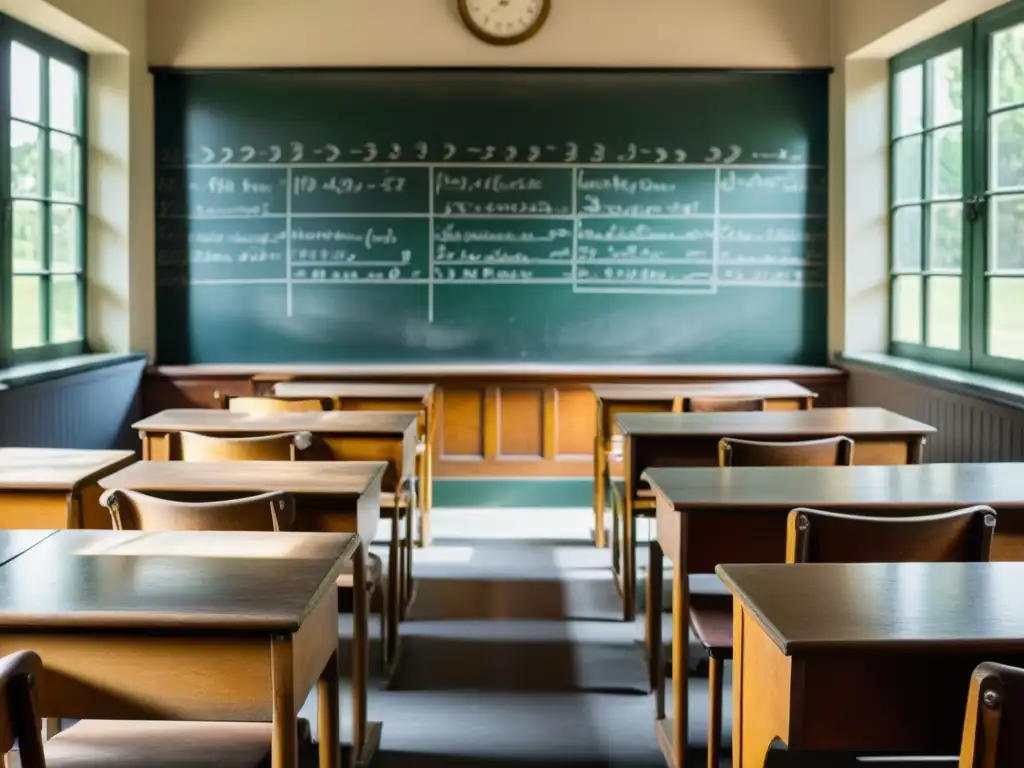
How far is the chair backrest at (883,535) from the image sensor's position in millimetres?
2246

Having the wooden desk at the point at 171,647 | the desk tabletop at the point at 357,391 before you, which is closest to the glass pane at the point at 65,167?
the desk tabletop at the point at 357,391

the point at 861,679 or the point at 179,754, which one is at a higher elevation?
the point at 861,679

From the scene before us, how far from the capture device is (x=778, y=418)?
4203 millimetres

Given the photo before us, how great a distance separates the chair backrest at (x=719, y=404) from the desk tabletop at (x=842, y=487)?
153 cm

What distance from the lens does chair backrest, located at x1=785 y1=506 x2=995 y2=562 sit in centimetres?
225

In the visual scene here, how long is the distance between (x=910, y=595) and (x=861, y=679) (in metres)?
0.22

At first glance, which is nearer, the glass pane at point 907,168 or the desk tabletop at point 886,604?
the desk tabletop at point 886,604

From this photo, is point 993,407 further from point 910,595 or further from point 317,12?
point 317,12

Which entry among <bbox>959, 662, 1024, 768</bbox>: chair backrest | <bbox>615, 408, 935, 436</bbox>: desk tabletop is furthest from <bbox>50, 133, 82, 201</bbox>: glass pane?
<bbox>959, 662, 1024, 768</bbox>: chair backrest

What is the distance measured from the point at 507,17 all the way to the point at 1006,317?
2.88 m

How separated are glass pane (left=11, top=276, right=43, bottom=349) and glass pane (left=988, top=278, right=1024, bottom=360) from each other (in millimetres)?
4147

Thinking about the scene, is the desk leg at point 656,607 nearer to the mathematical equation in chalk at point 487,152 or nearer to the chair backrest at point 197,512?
the chair backrest at point 197,512

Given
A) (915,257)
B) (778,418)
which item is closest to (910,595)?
(778,418)

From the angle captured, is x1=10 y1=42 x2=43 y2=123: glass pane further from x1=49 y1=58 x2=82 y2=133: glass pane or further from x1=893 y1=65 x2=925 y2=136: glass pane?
x1=893 y1=65 x2=925 y2=136: glass pane
